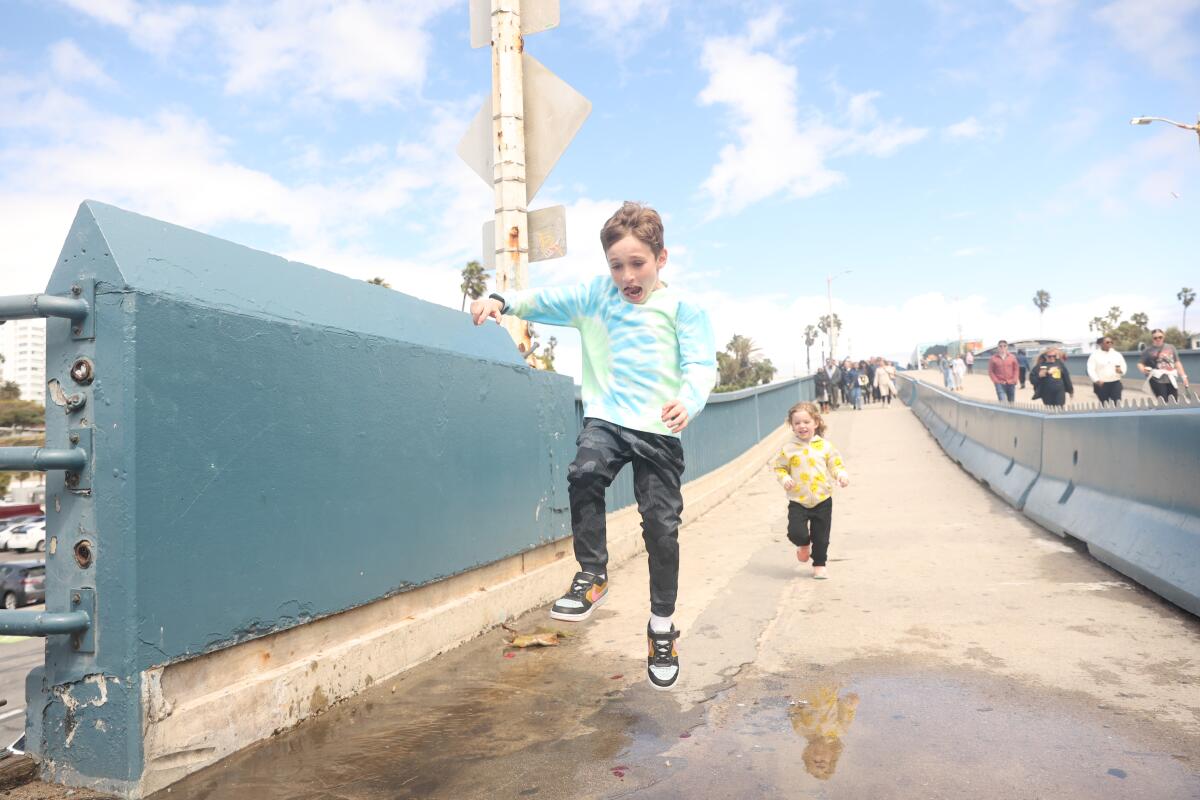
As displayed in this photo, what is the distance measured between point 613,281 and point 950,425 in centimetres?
1546

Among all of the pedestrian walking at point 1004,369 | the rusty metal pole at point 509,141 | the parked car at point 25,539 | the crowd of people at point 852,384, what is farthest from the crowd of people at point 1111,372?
the parked car at point 25,539

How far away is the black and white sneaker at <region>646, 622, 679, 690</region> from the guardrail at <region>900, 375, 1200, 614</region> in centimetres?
300

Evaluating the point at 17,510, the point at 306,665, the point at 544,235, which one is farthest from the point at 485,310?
→ the point at 17,510

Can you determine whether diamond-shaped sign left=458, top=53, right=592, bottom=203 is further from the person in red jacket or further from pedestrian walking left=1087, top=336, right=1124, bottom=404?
the person in red jacket

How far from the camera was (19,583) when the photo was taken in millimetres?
Answer: 24844

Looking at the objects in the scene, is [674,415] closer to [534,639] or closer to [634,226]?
[634,226]

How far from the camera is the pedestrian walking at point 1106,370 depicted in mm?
14008

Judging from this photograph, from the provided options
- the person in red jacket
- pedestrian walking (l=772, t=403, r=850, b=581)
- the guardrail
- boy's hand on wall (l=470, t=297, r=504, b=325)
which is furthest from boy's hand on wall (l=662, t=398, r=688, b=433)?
the person in red jacket

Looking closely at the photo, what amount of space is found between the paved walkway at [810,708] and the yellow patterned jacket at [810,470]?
2.49 ft

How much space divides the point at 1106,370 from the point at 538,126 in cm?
1189

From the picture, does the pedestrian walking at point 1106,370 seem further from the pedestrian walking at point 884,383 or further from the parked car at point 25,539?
the parked car at point 25,539

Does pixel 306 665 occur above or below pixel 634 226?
below

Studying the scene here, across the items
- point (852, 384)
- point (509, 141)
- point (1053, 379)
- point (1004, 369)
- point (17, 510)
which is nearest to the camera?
point (509, 141)

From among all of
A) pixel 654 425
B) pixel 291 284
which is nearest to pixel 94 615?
pixel 291 284
